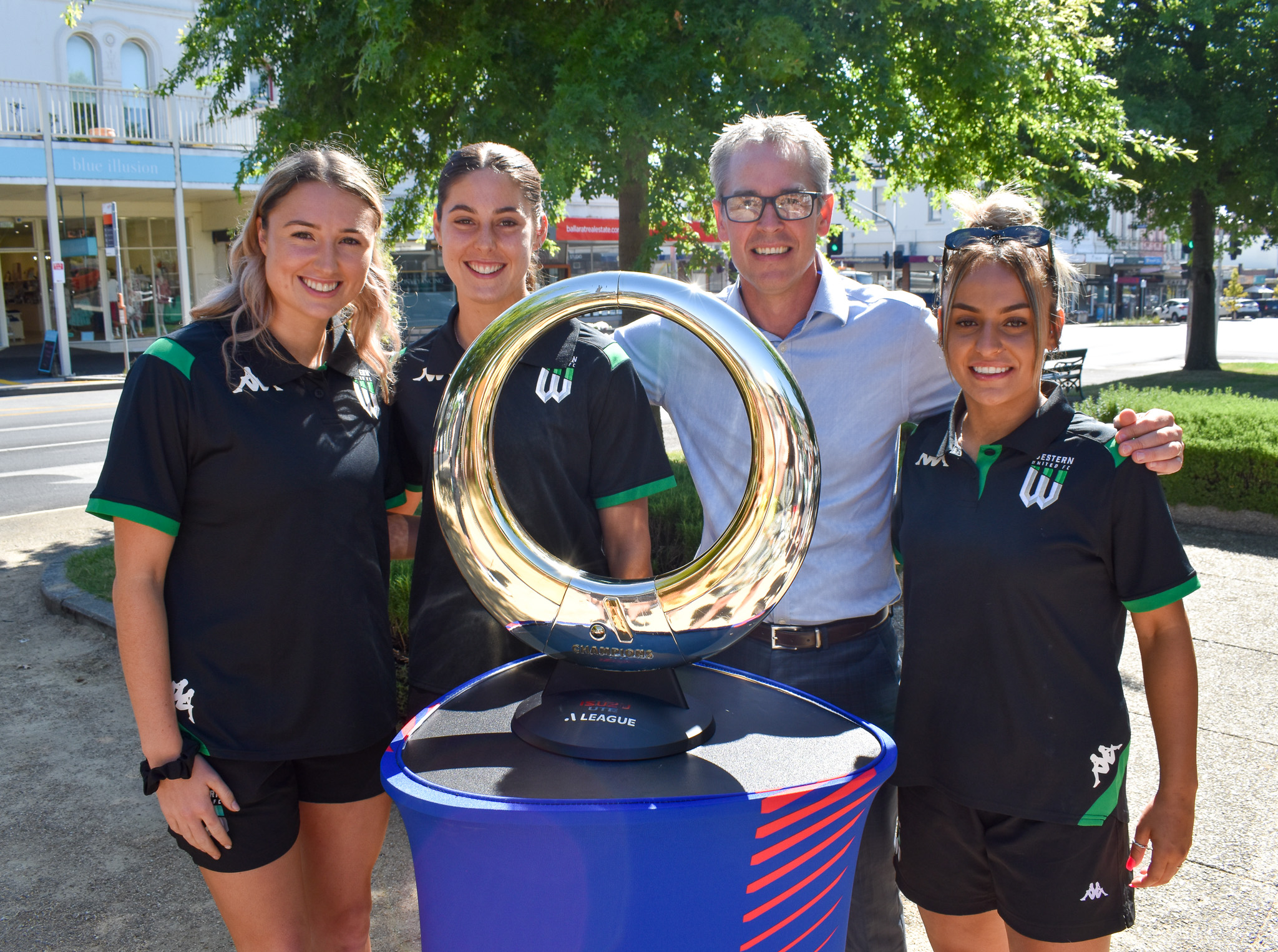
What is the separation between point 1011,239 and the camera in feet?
5.98

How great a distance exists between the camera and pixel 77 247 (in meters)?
22.5

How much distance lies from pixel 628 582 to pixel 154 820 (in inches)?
117

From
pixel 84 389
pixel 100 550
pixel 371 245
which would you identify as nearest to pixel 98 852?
pixel 371 245

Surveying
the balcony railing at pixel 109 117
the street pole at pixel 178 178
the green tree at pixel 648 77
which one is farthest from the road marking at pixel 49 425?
the green tree at pixel 648 77

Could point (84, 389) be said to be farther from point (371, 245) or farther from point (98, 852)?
point (371, 245)

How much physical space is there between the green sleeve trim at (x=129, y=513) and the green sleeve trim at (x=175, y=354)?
0.26 meters

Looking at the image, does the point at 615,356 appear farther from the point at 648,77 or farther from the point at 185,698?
the point at 648,77

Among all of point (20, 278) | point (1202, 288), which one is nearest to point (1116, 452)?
point (1202, 288)

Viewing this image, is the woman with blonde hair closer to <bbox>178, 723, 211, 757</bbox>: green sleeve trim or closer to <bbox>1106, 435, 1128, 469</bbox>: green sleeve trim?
<bbox>178, 723, 211, 757</bbox>: green sleeve trim

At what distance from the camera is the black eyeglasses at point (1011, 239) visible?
182cm

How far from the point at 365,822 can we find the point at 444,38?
494 centimetres

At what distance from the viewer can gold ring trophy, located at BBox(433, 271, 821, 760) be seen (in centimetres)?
132

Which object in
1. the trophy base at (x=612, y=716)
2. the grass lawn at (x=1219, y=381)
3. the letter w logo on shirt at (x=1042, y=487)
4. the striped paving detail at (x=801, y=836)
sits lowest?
the grass lawn at (x=1219, y=381)

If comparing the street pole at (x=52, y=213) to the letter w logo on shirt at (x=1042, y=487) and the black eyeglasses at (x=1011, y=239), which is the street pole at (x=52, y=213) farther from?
the letter w logo on shirt at (x=1042, y=487)
